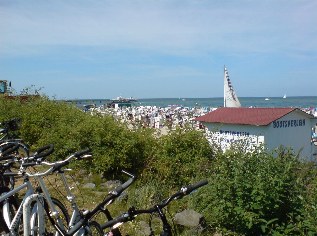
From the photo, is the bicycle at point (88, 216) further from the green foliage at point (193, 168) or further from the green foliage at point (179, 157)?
the green foliage at point (179, 157)

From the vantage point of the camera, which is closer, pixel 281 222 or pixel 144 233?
pixel 281 222

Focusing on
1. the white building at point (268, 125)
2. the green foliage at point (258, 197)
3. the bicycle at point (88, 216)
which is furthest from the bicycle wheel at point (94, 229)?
the white building at point (268, 125)

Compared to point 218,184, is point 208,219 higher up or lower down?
lower down

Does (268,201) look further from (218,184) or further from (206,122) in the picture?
(206,122)

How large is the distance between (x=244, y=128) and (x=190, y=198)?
7666 millimetres

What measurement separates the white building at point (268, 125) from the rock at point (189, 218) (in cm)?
713

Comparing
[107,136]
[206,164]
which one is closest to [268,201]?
[206,164]

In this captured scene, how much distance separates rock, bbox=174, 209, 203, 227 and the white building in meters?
7.13

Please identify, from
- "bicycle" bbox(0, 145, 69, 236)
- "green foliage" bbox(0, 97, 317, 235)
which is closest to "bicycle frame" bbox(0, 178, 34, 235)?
"bicycle" bbox(0, 145, 69, 236)

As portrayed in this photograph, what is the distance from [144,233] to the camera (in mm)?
4453

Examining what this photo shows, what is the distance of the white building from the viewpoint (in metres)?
12.4

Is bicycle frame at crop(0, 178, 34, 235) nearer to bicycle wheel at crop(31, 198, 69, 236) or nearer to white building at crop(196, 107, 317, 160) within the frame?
bicycle wheel at crop(31, 198, 69, 236)

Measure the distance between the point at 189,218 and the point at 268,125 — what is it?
8.00 meters

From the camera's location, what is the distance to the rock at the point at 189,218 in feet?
15.7
